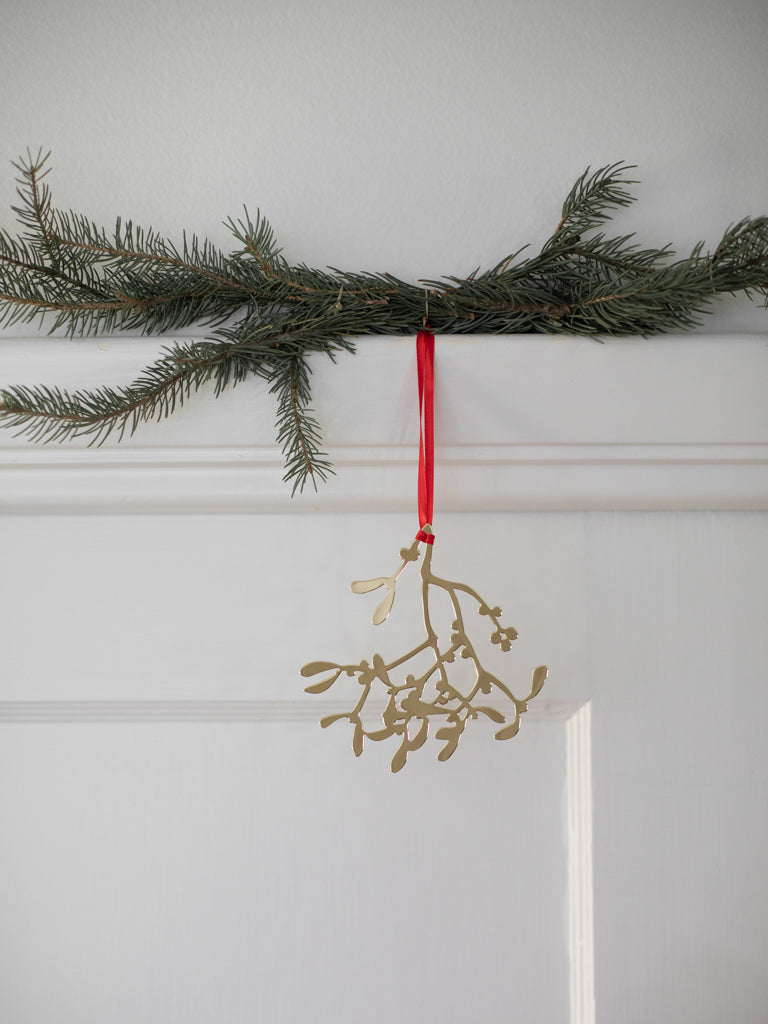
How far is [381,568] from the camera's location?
1.75ft

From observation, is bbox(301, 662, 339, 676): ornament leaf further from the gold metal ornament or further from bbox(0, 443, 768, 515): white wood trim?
bbox(0, 443, 768, 515): white wood trim

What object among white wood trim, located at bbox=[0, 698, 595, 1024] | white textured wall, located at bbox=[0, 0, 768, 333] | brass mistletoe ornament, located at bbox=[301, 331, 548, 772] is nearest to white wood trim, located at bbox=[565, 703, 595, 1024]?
white wood trim, located at bbox=[0, 698, 595, 1024]

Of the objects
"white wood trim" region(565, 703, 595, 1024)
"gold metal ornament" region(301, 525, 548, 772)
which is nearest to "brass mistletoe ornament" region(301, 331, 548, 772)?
"gold metal ornament" region(301, 525, 548, 772)

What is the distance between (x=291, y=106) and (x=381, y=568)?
348 mm

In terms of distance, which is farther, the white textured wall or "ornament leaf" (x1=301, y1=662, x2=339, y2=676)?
the white textured wall

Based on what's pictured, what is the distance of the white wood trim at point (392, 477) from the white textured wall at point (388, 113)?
119mm

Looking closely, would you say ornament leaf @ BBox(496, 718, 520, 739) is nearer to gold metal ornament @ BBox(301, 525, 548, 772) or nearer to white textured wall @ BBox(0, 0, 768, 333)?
gold metal ornament @ BBox(301, 525, 548, 772)

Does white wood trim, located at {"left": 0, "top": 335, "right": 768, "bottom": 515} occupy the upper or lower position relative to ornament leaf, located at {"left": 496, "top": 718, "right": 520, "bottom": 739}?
upper

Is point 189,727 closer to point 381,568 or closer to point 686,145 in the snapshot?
point 381,568

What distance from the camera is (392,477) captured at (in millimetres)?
518

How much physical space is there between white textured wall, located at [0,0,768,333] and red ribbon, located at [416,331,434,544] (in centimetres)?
8

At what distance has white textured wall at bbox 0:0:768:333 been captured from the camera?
533mm

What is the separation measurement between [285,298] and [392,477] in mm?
144

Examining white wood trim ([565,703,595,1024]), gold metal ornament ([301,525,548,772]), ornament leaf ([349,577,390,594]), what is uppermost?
ornament leaf ([349,577,390,594])
